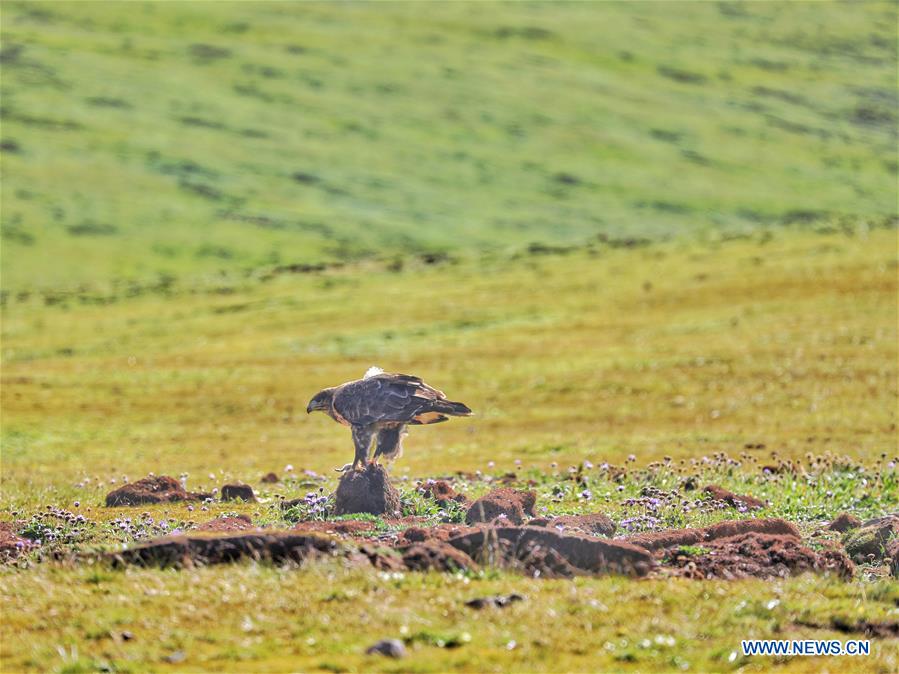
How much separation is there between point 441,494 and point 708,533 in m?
5.97

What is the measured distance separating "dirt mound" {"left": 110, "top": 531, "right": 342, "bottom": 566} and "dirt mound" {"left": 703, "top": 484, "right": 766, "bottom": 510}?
30.5ft

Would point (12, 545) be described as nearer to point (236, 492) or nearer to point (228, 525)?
point (228, 525)

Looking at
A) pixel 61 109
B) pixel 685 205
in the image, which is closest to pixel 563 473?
pixel 685 205

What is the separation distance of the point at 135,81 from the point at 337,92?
94.2 feet

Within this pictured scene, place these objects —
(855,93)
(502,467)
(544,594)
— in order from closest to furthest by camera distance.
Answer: (544,594), (502,467), (855,93)

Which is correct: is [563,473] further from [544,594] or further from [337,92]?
[337,92]

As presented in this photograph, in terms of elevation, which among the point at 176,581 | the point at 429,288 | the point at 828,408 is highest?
the point at 176,581

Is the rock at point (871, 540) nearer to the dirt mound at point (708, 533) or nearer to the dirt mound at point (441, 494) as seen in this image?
the dirt mound at point (708, 533)

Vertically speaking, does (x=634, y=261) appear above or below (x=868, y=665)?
below

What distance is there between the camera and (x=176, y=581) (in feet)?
42.2

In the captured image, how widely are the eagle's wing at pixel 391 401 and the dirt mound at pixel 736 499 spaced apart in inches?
205

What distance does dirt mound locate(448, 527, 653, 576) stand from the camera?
13.9m

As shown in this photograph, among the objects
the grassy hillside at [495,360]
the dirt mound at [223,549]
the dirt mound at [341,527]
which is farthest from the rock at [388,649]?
the grassy hillside at [495,360]

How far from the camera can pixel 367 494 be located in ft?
62.2
